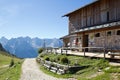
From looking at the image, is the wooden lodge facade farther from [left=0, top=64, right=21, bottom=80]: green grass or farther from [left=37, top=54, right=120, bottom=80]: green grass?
[left=0, top=64, right=21, bottom=80]: green grass

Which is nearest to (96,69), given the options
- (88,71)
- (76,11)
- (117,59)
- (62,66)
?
(88,71)

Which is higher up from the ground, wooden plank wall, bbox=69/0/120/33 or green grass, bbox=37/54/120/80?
wooden plank wall, bbox=69/0/120/33

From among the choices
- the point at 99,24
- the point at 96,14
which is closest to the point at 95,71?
the point at 99,24

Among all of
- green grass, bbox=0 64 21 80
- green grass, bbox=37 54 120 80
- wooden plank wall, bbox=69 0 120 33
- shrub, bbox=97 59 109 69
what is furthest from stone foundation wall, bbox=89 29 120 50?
green grass, bbox=0 64 21 80

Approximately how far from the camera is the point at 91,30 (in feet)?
133

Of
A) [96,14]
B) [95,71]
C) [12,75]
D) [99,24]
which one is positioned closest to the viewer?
[95,71]

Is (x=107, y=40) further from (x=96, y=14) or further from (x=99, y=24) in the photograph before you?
(x=96, y=14)

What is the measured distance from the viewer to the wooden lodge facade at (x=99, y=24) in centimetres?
3528

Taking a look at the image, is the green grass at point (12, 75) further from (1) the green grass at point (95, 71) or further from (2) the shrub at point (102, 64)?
(2) the shrub at point (102, 64)

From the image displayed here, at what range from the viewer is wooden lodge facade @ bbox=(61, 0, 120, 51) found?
3528 centimetres

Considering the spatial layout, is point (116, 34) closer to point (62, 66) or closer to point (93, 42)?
point (93, 42)

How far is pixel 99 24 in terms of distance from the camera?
133 ft

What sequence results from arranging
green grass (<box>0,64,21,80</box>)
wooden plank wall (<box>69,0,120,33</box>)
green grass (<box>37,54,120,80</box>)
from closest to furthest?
green grass (<box>37,54,120,80</box>) < green grass (<box>0,64,21,80</box>) < wooden plank wall (<box>69,0,120,33</box>)

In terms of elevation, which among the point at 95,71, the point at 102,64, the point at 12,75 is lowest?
the point at 12,75
